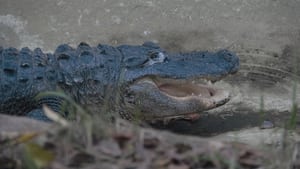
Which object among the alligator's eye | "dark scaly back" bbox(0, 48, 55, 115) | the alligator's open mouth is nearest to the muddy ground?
the alligator's open mouth

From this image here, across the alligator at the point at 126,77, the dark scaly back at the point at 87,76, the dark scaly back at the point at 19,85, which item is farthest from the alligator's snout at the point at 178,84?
the dark scaly back at the point at 19,85

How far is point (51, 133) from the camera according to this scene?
3148 mm

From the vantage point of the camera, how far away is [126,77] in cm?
519

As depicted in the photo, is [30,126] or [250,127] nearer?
[30,126]

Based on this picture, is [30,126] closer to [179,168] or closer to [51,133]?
[51,133]

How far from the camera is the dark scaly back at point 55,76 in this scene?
16.6ft

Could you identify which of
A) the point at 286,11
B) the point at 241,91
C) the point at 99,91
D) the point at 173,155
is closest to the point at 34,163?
the point at 173,155

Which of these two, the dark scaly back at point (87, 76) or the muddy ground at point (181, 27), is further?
the muddy ground at point (181, 27)

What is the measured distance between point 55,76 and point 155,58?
2.04 feet

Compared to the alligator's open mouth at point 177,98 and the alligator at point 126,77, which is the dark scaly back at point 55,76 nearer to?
the alligator at point 126,77

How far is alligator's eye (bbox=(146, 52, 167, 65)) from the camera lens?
17.2 ft

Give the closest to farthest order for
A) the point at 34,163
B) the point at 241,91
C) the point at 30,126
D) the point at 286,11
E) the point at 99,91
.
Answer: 1. the point at 34,163
2. the point at 30,126
3. the point at 99,91
4. the point at 241,91
5. the point at 286,11

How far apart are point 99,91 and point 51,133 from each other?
2033mm

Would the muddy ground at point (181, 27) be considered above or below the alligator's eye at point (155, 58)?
above
